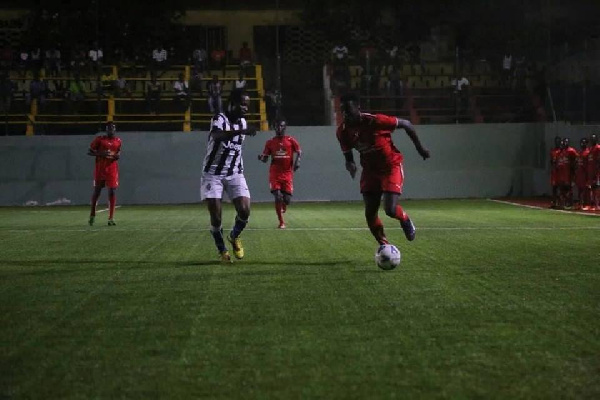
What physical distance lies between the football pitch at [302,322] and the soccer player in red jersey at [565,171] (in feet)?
43.0

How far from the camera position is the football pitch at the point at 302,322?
5438 millimetres

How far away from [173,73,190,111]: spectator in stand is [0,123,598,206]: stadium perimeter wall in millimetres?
1344

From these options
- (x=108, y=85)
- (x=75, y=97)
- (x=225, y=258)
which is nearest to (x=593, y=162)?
(x=225, y=258)

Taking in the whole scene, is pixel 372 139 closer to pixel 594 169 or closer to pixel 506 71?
pixel 594 169

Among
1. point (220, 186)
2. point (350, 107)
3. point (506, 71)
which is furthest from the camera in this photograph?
point (506, 71)

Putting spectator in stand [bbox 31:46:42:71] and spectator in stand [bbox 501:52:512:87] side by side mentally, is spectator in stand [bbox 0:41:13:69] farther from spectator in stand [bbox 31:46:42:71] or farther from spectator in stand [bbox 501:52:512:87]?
spectator in stand [bbox 501:52:512:87]

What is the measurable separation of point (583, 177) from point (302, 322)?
21052 millimetres

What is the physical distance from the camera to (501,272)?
1063 centimetres

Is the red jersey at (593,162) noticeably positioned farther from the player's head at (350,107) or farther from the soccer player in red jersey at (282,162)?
the player's head at (350,107)

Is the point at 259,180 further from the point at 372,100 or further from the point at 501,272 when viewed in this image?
the point at 501,272

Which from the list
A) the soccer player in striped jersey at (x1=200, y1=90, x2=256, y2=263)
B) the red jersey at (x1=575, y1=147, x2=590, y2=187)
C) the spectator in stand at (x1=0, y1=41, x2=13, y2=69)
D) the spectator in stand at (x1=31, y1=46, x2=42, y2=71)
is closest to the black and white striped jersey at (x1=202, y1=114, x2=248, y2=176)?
the soccer player in striped jersey at (x1=200, y1=90, x2=256, y2=263)

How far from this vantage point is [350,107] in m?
11.4

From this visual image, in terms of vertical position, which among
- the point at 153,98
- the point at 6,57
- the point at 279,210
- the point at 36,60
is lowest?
the point at 279,210

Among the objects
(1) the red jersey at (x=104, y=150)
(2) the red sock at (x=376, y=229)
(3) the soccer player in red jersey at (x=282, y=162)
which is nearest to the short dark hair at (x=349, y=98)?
(2) the red sock at (x=376, y=229)
